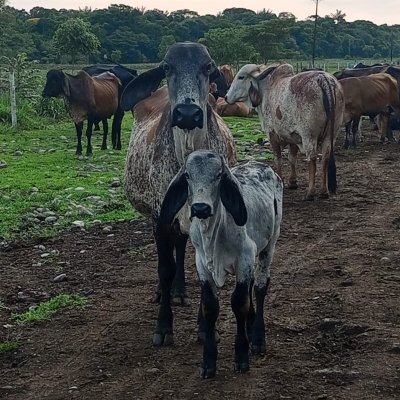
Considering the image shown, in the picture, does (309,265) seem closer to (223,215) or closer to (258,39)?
(223,215)

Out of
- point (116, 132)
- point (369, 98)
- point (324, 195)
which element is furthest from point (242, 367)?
point (369, 98)

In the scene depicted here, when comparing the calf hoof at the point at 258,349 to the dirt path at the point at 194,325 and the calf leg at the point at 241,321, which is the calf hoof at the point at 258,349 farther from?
the calf leg at the point at 241,321

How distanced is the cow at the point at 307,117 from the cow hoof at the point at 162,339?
19.2 ft

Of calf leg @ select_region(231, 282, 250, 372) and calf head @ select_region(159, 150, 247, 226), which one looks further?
calf leg @ select_region(231, 282, 250, 372)

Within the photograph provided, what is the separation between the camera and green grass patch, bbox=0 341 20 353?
5781mm

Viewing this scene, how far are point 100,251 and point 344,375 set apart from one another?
427cm

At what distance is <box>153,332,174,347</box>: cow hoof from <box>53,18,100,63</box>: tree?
29.8 m

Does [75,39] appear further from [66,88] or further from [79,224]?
[79,224]

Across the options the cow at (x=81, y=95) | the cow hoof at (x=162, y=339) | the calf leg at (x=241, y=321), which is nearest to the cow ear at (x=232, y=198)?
the calf leg at (x=241, y=321)

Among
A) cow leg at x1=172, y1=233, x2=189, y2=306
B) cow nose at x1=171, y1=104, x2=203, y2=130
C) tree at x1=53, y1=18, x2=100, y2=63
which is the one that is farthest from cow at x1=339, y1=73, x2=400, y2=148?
tree at x1=53, y1=18, x2=100, y2=63

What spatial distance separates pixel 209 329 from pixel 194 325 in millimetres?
1177

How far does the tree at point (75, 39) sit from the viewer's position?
34.2m

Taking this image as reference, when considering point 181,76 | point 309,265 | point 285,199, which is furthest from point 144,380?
point 285,199

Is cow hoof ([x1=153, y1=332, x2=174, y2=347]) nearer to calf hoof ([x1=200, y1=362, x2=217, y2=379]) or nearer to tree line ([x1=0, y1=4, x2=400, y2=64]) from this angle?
calf hoof ([x1=200, y1=362, x2=217, y2=379])
